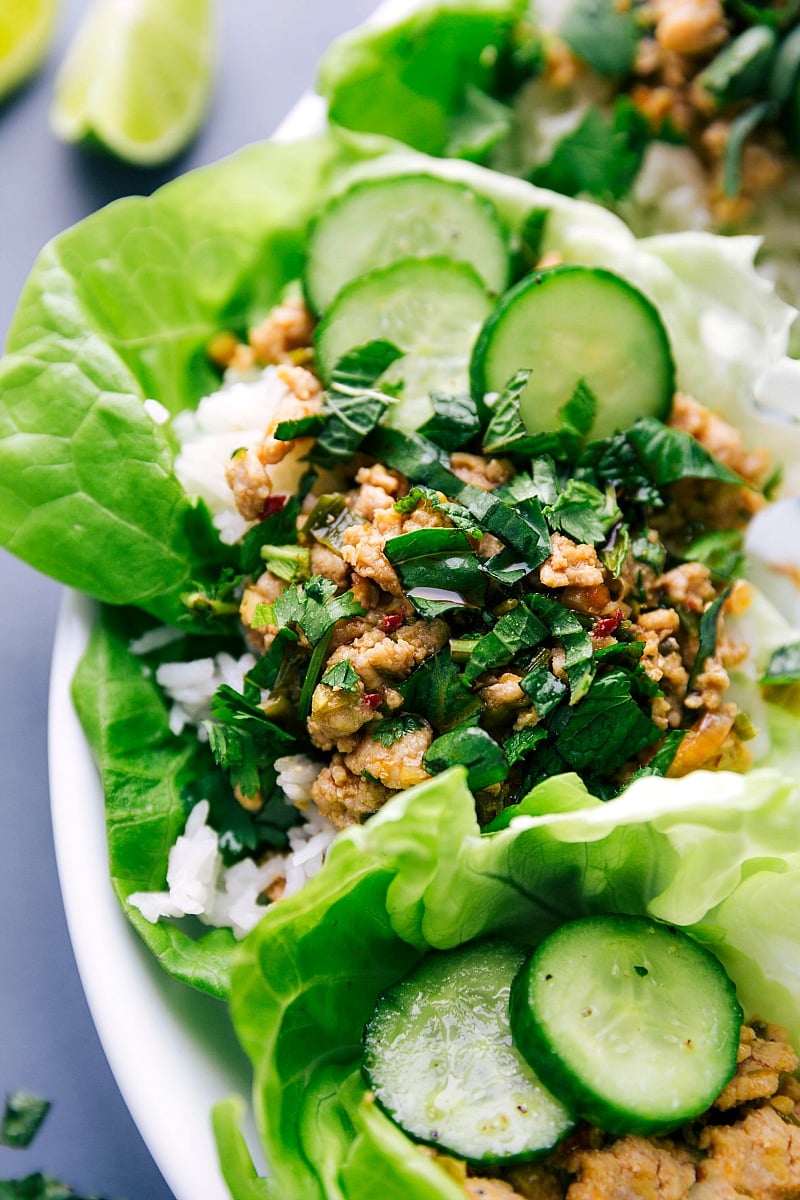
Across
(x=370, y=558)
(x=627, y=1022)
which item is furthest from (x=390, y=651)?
(x=627, y=1022)

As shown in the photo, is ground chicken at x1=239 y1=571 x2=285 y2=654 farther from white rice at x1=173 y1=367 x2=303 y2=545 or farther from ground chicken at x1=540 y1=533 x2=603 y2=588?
ground chicken at x1=540 y1=533 x2=603 y2=588

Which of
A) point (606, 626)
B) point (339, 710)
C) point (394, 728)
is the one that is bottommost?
point (606, 626)

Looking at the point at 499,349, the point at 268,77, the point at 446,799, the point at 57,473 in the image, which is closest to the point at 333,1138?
the point at 446,799

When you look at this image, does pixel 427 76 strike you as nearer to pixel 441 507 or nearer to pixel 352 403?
pixel 352 403

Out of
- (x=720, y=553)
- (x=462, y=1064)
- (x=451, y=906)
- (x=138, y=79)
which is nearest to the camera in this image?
(x=462, y=1064)

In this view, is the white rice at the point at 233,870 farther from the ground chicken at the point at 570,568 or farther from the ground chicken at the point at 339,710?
the ground chicken at the point at 570,568

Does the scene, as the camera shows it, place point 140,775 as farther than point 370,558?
Yes

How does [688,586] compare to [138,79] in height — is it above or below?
below

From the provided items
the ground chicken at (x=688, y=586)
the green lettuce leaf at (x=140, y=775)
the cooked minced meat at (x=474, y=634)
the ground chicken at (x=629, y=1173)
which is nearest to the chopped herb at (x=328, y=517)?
the cooked minced meat at (x=474, y=634)
